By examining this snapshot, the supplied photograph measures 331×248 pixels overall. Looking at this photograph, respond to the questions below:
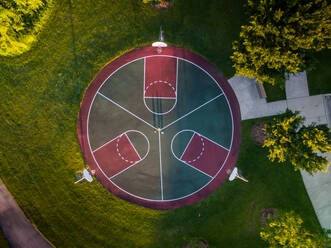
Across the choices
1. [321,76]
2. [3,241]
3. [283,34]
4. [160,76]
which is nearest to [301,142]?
[283,34]

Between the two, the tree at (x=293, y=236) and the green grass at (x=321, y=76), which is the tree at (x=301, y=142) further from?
the green grass at (x=321, y=76)

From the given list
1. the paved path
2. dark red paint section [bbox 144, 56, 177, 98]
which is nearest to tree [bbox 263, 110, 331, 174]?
dark red paint section [bbox 144, 56, 177, 98]

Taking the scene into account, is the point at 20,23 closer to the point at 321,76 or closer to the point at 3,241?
the point at 3,241

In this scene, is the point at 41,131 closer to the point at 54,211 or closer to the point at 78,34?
the point at 54,211

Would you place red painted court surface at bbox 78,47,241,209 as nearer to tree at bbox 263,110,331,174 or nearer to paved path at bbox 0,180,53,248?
tree at bbox 263,110,331,174

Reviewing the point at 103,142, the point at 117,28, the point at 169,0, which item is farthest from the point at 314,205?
the point at 117,28

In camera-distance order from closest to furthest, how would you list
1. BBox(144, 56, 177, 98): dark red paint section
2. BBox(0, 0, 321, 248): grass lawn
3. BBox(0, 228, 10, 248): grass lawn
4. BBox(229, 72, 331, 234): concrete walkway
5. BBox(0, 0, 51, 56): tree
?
BBox(0, 0, 51, 56): tree → BBox(0, 228, 10, 248): grass lawn → BBox(0, 0, 321, 248): grass lawn → BBox(144, 56, 177, 98): dark red paint section → BBox(229, 72, 331, 234): concrete walkway
